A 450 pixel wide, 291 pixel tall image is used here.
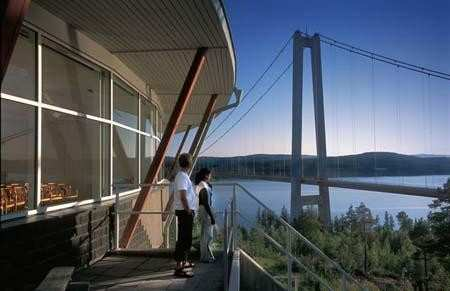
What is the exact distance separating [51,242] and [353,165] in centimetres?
3116

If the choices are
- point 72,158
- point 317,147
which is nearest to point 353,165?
point 317,147

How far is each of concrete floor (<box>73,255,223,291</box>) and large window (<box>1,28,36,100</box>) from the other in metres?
2.12

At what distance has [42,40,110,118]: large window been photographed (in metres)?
6.23

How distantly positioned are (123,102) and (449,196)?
22.2 metres

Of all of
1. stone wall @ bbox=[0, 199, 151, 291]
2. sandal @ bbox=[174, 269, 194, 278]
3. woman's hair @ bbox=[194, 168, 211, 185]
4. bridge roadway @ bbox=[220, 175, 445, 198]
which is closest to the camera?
stone wall @ bbox=[0, 199, 151, 291]

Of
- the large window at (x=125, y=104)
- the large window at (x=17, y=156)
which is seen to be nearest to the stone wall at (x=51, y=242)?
the large window at (x=17, y=156)

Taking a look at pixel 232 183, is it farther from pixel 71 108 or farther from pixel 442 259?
pixel 442 259

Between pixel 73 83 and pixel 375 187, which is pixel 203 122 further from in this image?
pixel 375 187

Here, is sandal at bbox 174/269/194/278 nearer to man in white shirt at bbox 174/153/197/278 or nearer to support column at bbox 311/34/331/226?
man in white shirt at bbox 174/153/197/278

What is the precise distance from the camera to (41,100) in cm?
595

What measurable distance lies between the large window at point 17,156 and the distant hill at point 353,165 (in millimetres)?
19135

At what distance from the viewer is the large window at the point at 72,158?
620 cm

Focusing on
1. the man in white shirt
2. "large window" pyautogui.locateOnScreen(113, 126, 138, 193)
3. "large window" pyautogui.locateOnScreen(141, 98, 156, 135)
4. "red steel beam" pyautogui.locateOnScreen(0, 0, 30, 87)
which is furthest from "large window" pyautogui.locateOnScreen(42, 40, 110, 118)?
"large window" pyautogui.locateOnScreen(141, 98, 156, 135)

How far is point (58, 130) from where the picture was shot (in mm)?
6547
